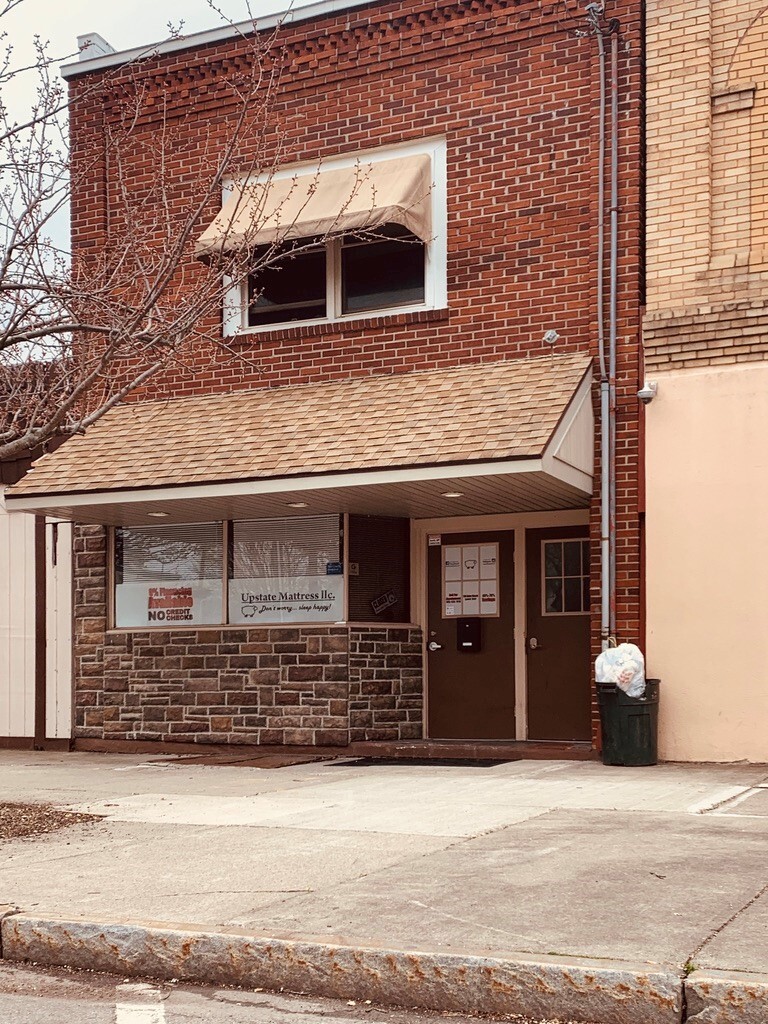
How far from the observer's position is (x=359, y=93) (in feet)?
46.1

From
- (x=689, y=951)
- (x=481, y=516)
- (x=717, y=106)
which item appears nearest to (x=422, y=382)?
(x=481, y=516)

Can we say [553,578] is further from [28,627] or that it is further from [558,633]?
[28,627]

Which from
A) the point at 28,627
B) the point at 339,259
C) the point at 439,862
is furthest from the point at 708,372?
the point at 28,627

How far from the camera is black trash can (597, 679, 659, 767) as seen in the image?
11719 mm

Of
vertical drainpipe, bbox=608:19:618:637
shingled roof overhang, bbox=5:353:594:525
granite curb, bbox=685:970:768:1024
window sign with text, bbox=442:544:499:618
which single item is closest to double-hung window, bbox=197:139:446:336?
shingled roof overhang, bbox=5:353:594:525

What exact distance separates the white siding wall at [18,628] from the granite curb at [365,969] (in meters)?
9.33

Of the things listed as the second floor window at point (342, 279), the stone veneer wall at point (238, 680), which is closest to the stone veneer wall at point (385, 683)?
the stone veneer wall at point (238, 680)

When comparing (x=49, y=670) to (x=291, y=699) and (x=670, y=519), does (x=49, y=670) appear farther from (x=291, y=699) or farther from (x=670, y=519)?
(x=670, y=519)

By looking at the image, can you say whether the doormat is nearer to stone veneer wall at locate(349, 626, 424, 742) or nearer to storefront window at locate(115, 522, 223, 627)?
stone veneer wall at locate(349, 626, 424, 742)

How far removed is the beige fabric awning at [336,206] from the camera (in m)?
12.9

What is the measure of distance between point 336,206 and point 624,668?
5455mm

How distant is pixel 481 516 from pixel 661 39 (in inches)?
200

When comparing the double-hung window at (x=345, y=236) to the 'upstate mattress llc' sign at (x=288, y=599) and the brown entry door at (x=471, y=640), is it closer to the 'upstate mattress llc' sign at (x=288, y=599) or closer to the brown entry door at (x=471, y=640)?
the brown entry door at (x=471, y=640)

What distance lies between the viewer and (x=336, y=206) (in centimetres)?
1330
